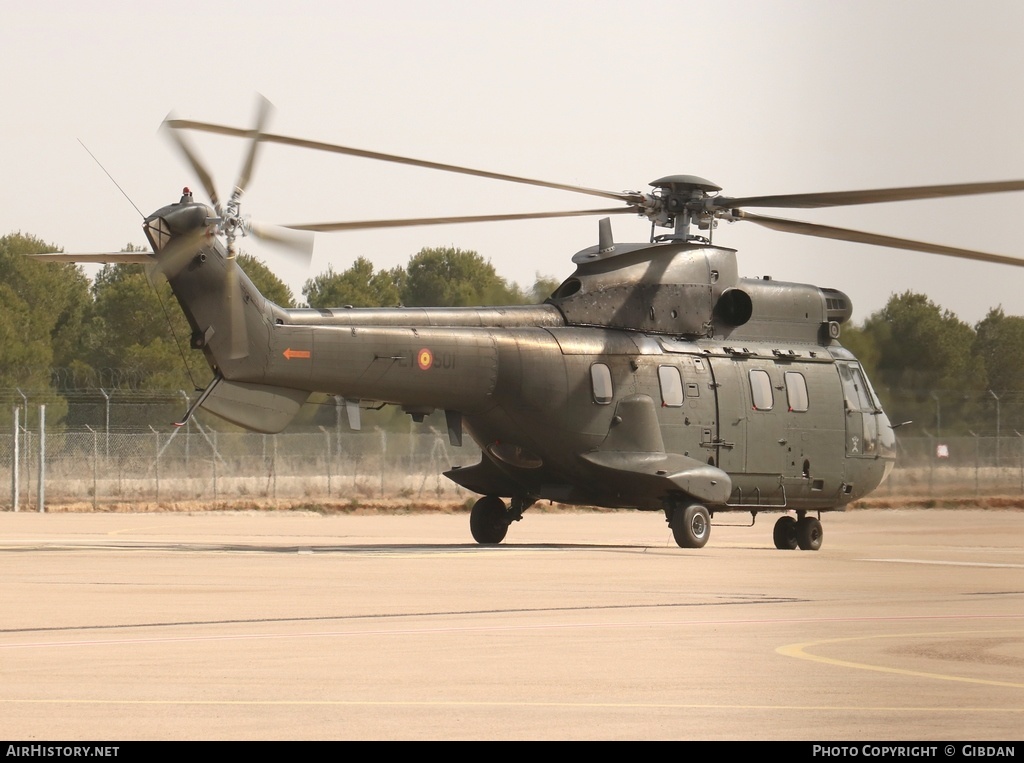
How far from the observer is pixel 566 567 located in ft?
76.1

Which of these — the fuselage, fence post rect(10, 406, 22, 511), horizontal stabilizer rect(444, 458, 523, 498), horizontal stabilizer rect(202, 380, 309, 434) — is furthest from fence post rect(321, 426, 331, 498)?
horizontal stabilizer rect(202, 380, 309, 434)

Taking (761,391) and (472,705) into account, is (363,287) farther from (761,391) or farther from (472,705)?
(472,705)

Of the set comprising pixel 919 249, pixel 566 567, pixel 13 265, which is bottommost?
pixel 566 567

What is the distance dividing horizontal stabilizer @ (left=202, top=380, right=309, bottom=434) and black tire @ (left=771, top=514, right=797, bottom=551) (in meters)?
10.3

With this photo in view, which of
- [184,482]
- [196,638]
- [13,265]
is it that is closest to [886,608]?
[196,638]

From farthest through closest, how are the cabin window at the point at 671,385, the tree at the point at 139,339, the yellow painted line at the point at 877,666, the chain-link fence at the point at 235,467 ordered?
the tree at the point at 139,339 → the chain-link fence at the point at 235,467 → the cabin window at the point at 671,385 → the yellow painted line at the point at 877,666

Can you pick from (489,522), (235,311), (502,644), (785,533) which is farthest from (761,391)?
(502,644)

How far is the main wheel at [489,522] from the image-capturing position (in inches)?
1190

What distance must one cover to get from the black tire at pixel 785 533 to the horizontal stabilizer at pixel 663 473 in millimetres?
2412

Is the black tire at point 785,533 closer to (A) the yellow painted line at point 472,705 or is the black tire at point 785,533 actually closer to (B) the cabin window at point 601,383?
(B) the cabin window at point 601,383

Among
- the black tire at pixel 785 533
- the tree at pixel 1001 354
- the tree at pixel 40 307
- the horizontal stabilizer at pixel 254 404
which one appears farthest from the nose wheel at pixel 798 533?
the tree at pixel 40 307

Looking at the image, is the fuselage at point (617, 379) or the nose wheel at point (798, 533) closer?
the fuselage at point (617, 379)
